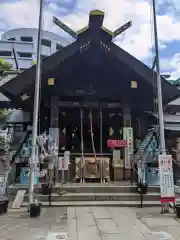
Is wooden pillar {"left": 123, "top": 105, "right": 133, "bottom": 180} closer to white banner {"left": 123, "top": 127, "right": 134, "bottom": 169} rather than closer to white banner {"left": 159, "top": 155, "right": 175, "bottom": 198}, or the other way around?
white banner {"left": 123, "top": 127, "right": 134, "bottom": 169}

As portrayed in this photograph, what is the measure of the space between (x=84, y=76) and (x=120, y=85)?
55.6 inches

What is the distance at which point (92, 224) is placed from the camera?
5082mm

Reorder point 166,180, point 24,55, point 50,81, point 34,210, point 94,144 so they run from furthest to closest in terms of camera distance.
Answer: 1. point 24,55
2. point 94,144
3. point 50,81
4. point 166,180
5. point 34,210

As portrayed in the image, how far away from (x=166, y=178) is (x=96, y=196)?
2.09 metres

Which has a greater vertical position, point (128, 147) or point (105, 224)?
point (128, 147)

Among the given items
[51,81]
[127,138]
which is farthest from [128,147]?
[51,81]

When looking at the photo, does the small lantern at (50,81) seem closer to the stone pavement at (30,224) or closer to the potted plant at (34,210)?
the stone pavement at (30,224)

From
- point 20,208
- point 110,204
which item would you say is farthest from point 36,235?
point 110,204

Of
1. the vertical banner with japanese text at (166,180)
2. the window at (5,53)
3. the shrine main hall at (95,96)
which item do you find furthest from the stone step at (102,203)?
the window at (5,53)

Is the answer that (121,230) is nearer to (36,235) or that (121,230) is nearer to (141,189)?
(36,235)

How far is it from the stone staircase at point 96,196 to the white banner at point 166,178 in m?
0.99

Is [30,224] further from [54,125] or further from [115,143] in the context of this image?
[54,125]

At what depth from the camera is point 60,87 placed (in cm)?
945

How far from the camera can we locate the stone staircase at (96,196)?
6.81 meters
